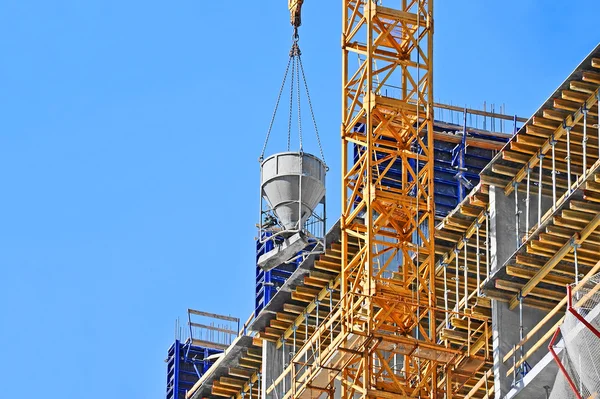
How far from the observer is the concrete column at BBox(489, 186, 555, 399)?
49.5 meters

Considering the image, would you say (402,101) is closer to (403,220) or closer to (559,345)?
(403,220)

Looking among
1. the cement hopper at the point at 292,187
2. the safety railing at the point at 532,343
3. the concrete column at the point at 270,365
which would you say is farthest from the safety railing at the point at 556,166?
the concrete column at the point at 270,365

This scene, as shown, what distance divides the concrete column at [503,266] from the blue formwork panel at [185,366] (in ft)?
95.9

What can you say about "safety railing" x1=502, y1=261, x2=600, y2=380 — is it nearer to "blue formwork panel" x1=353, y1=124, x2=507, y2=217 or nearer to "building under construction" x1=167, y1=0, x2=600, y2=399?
"building under construction" x1=167, y1=0, x2=600, y2=399

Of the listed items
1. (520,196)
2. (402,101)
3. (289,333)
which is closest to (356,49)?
(402,101)

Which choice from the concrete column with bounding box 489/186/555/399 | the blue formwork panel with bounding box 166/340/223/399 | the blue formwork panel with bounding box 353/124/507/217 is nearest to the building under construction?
the concrete column with bounding box 489/186/555/399

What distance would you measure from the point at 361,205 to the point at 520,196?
4.17m

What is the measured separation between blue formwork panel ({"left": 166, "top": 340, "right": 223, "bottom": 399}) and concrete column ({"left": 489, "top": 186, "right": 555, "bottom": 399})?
95.9 ft

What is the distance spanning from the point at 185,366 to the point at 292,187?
27.5 m

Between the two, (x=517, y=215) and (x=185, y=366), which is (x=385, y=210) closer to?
(x=517, y=215)

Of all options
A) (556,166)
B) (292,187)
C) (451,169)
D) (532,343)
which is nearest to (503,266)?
(532,343)

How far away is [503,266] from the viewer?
4928 centimetres

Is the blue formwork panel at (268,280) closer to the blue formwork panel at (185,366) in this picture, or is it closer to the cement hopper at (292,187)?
the blue formwork panel at (185,366)

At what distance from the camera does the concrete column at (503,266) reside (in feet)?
163
